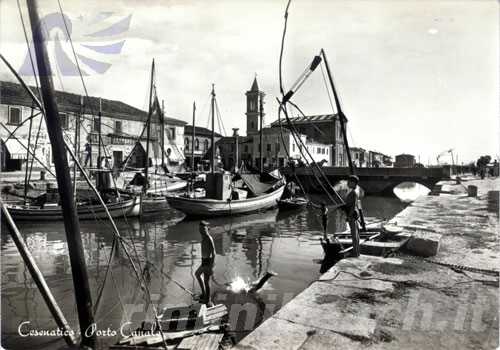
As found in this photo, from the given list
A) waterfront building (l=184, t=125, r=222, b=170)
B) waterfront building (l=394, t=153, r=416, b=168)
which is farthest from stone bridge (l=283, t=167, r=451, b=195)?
waterfront building (l=394, t=153, r=416, b=168)

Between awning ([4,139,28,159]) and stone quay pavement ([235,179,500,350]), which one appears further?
awning ([4,139,28,159])

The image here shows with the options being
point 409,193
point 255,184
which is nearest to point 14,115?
point 255,184

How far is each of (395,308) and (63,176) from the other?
494 centimetres

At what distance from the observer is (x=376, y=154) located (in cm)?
8700

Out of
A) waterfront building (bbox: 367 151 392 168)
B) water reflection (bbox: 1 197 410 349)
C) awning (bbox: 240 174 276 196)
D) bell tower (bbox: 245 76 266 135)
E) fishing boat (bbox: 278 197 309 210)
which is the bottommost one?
water reflection (bbox: 1 197 410 349)

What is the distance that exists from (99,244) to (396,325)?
14276 mm

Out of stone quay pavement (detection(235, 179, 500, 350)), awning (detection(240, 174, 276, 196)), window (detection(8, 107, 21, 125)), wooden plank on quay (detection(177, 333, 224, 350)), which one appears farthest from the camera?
Answer: window (detection(8, 107, 21, 125))

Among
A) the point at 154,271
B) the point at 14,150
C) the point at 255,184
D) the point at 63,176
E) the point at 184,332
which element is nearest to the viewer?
the point at 63,176

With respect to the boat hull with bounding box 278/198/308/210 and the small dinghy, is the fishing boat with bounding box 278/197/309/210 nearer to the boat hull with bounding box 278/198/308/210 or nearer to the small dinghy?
the boat hull with bounding box 278/198/308/210

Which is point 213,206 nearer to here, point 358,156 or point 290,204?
point 290,204

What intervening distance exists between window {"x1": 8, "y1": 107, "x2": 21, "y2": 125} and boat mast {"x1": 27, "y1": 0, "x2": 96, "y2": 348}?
36.4 m

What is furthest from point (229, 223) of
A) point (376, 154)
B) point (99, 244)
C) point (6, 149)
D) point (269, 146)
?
point (376, 154)

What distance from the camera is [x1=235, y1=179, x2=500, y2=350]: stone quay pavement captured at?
3803 millimetres

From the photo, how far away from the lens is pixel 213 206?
2259 cm
